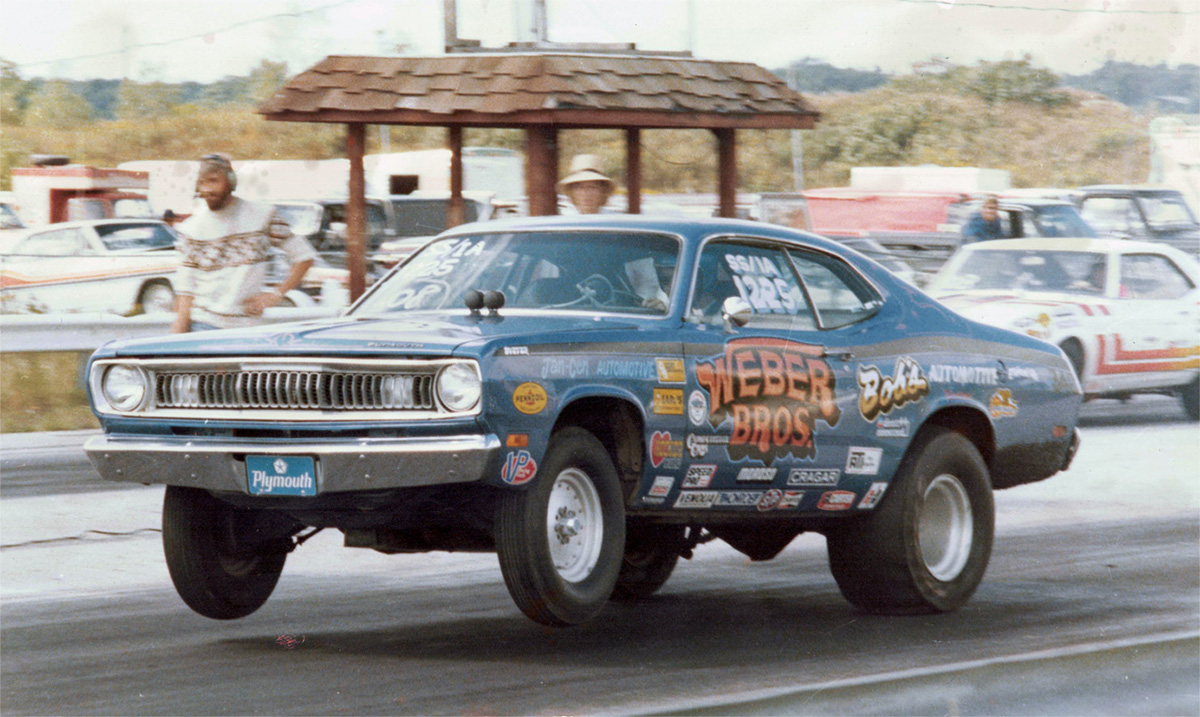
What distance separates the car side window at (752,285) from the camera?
5.88 metres

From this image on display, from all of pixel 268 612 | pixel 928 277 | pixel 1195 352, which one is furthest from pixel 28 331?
pixel 1195 352

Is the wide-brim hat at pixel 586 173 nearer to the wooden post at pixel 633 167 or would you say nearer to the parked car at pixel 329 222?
the wooden post at pixel 633 167

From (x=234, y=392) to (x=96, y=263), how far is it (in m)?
15.7

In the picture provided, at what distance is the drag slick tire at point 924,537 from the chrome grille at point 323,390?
7.50 feet

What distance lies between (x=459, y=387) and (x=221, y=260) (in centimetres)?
336

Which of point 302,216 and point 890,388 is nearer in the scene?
point 890,388

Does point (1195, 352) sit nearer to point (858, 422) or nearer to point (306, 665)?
point (858, 422)

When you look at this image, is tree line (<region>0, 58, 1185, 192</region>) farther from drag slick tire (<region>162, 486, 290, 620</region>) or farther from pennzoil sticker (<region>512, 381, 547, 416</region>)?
pennzoil sticker (<region>512, 381, 547, 416</region>)

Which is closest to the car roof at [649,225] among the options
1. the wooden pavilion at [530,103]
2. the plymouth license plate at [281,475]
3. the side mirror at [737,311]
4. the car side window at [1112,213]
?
the side mirror at [737,311]

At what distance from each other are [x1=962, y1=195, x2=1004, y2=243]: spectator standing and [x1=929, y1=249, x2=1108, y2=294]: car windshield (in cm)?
72

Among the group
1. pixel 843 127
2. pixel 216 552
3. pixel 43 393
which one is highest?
pixel 843 127

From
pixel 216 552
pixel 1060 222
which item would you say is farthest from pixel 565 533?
pixel 1060 222

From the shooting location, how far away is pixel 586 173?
818 cm

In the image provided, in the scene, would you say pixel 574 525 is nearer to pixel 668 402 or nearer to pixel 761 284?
pixel 668 402
